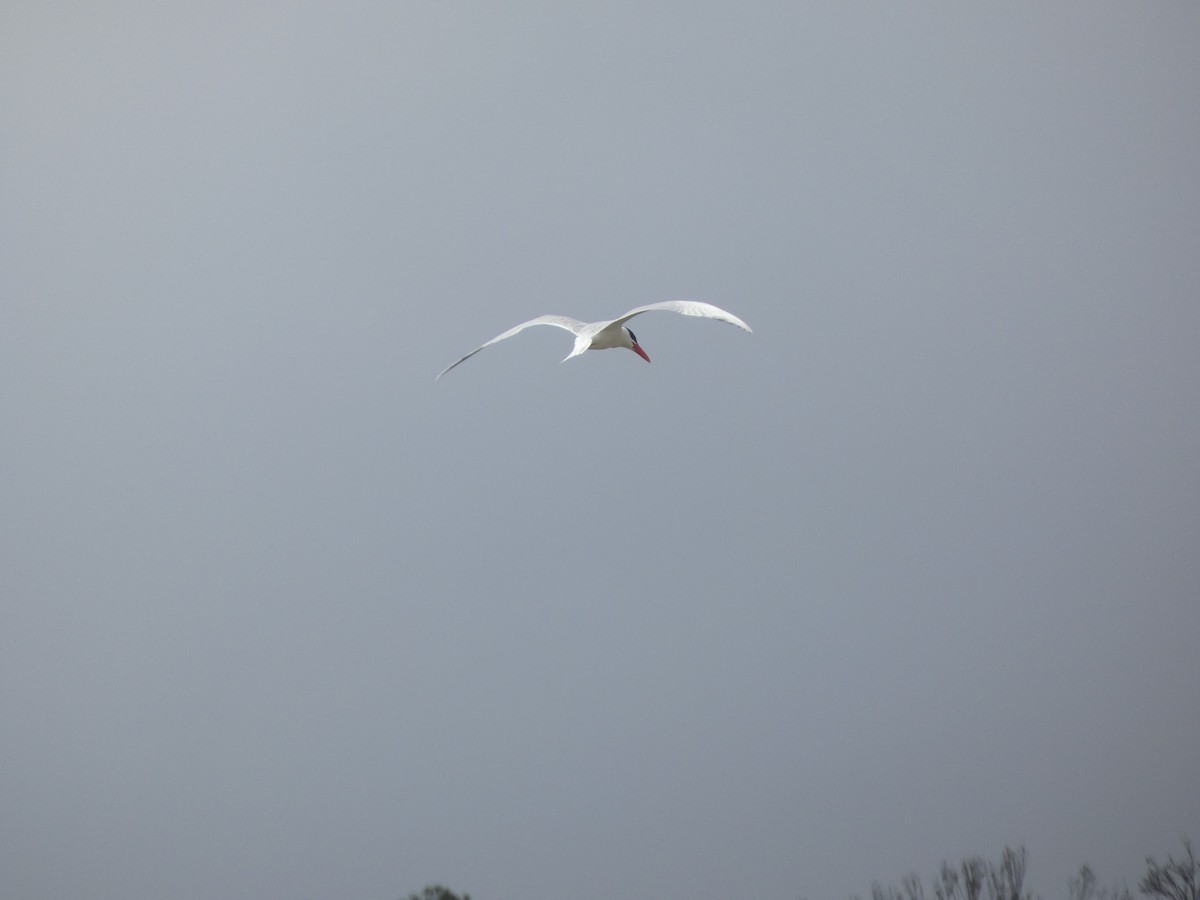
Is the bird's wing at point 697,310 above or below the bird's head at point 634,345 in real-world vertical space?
below

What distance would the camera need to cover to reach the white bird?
19.4 meters

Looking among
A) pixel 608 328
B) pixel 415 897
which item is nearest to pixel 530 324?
pixel 608 328

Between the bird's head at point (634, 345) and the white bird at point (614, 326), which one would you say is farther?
the bird's head at point (634, 345)

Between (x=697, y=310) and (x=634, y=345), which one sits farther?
(x=634, y=345)

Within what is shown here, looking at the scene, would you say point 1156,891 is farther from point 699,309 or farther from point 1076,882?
point 699,309

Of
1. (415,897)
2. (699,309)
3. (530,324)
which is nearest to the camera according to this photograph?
(699,309)

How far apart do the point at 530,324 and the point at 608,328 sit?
9.53 feet

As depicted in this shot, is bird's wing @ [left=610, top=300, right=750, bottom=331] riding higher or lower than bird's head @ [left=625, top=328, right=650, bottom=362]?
lower

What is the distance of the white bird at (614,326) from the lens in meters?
19.4

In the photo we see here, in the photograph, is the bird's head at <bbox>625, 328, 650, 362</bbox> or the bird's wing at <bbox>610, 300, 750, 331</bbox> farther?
the bird's head at <bbox>625, 328, 650, 362</bbox>

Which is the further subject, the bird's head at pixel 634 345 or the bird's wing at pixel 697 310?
the bird's head at pixel 634 345

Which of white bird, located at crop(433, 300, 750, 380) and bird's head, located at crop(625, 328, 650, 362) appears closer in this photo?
white bird, located at crop(433, 300, 750, 380)

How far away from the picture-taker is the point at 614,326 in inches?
890

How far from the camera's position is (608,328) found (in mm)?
22375
